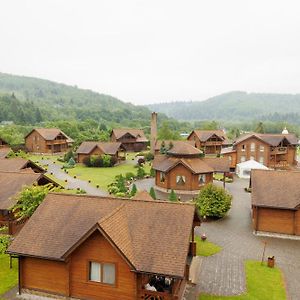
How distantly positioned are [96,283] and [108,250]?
2.04 meters

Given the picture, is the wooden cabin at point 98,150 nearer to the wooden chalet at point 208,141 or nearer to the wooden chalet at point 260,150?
the wooden chalet at point 260,150

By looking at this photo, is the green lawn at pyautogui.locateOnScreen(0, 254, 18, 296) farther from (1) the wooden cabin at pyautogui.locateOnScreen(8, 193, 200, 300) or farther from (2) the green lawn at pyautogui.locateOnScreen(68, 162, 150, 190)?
(2) the green lawn at pyautogui.locateOnScreen(68, 162, 150, 190)

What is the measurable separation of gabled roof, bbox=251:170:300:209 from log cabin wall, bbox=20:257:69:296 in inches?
719

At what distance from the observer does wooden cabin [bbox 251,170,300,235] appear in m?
29.6

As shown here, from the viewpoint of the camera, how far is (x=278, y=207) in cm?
→ 2956

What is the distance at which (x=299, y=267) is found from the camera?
924 inches

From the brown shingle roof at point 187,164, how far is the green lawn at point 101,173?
8.73m

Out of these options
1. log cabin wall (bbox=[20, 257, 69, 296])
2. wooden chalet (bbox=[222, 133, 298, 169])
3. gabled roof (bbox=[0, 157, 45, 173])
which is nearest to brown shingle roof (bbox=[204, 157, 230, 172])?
wooden chalet (bbox=[222, 133, 298, 169])

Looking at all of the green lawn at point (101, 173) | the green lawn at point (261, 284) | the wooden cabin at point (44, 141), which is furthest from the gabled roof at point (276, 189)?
the wooden cabin at point (44, 141)

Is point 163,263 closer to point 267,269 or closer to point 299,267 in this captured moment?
point 267,269

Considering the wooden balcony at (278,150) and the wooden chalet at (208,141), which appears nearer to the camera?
the wooden balcony at (278,150)

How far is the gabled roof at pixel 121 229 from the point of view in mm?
16984

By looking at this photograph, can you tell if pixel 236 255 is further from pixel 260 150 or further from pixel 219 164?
pixel 260 150

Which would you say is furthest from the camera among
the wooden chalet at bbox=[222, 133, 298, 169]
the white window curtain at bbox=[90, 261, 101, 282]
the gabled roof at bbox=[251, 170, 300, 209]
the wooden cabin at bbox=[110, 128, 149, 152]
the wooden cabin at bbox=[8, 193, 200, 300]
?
the wooden cabin at bbox=[110, 128, 149, 152]
